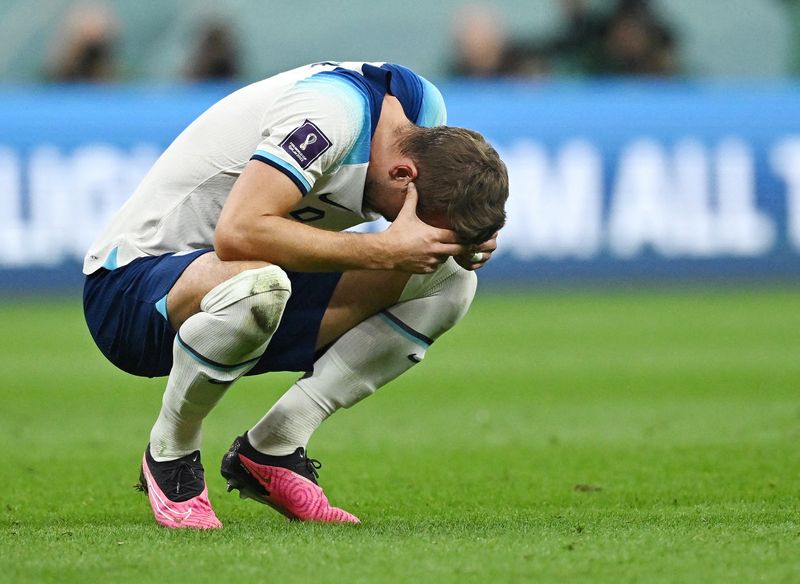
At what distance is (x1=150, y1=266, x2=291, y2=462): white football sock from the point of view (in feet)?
11.7

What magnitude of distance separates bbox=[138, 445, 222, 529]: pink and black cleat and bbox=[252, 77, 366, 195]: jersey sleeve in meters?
A: 0.85

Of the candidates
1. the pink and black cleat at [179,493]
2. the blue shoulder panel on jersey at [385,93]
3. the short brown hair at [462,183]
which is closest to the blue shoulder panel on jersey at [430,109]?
the blue shoulder panel on jersey at [385,93]

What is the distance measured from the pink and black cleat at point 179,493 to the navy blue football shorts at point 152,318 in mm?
287

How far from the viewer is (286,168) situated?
3.56 m

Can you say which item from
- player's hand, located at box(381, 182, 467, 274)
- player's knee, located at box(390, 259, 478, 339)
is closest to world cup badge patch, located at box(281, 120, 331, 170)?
player's hand, located at box(381, 182, 467, 274)

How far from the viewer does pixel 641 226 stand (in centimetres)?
1121

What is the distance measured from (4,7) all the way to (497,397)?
30.0ft

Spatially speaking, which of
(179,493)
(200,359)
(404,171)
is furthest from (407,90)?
(179,493)

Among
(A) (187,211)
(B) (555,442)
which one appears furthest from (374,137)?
(B) (555,442)

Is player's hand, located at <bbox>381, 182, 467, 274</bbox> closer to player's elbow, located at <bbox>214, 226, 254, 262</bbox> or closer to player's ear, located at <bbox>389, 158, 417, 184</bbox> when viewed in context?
player's ear, located at <bbox>389, 158, 417, 184</bbox>

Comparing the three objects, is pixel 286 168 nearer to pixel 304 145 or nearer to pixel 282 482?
pixel 304 145

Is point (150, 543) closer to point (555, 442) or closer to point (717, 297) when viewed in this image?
point (555, 442)

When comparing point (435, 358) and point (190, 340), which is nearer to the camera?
point (190, 340)

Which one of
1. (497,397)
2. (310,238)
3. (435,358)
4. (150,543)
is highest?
(310,238)
